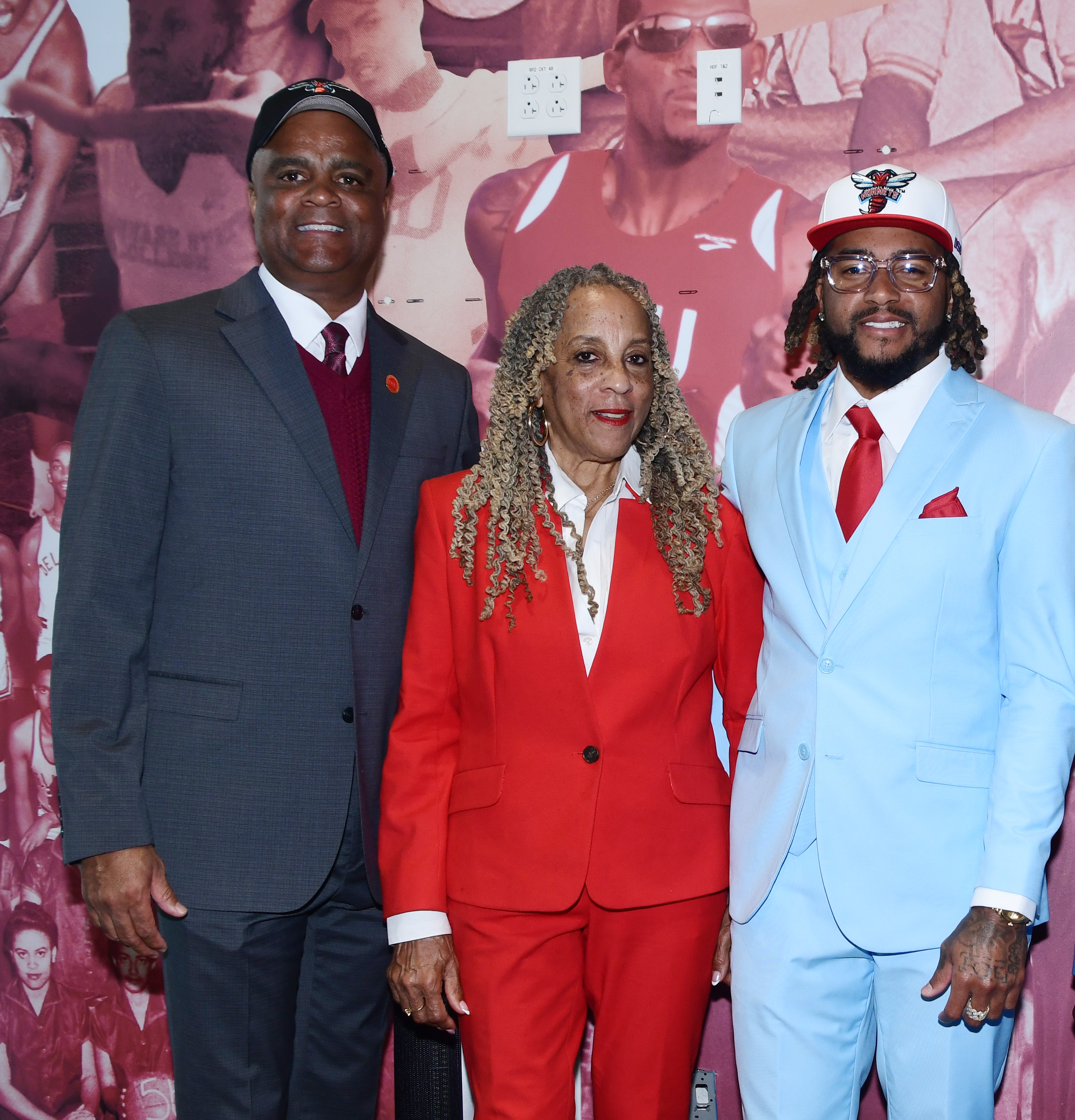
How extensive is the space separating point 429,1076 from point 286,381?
1571 mm

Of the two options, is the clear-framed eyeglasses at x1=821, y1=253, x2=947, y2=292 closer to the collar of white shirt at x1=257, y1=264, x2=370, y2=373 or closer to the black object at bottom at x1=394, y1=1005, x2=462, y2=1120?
the collar of white shirt at x1=257, y1=264, x2=370, y2=373

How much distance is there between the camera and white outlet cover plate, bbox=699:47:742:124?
2.80 m

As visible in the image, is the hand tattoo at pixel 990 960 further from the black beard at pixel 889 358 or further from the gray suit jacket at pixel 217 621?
the gray suit jacket at pixel 217 621

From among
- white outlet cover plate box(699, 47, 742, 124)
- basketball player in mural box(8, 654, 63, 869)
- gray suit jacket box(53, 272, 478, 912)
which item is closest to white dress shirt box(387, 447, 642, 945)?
gray suit jacket box(53, 272, 478, 912)

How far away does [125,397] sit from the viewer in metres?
2.07

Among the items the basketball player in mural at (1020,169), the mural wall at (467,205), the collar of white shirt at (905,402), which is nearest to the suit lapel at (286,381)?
the mural wall at (467,205)

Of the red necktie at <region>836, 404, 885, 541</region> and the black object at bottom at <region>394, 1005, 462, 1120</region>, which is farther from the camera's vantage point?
the black object at bottom at <region>394, 1005, 462, 1120</region>

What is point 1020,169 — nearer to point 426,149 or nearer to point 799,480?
point 799,480

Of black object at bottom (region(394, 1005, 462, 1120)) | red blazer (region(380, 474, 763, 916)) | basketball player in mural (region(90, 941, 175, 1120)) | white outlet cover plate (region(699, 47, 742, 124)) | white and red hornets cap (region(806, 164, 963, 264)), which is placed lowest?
basketball player in mural (region(90, 941, 175, 1120))

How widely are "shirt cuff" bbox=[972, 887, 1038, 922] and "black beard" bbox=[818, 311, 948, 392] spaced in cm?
91

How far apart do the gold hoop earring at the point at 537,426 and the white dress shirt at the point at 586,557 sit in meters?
0.03

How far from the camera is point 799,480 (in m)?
2.06

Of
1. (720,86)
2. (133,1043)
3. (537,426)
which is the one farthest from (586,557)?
(133,1043)

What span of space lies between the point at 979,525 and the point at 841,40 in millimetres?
1513
